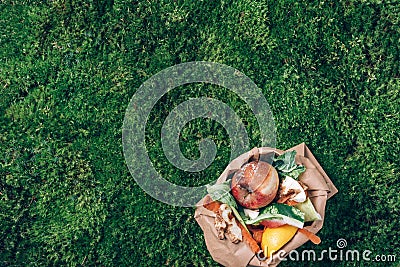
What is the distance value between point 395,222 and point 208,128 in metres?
1.14

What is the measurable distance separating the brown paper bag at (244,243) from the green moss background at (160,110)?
470 millimetres

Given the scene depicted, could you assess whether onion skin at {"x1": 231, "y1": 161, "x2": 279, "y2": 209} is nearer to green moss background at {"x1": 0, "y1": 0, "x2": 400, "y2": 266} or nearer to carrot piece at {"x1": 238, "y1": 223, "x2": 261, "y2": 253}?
carrot piece at {"x1": 238, "y1": 223, "x2": 261, "y2": 253}

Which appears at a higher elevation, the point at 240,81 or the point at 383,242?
the point at 240,81

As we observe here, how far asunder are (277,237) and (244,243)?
15cm

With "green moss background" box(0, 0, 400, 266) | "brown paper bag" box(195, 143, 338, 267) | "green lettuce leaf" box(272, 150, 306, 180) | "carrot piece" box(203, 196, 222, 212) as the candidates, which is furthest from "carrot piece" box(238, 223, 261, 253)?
"green moss background" box(0, 0, 400, 266)

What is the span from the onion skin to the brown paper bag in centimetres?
10

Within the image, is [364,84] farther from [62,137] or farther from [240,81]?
[62,137]

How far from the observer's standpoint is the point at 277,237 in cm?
224

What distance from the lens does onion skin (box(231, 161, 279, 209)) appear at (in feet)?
7.32

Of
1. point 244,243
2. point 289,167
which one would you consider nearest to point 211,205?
point 244,243

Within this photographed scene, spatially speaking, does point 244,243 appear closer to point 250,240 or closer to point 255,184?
point 250,240

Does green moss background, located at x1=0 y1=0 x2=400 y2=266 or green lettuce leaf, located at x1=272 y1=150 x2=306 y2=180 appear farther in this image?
green moss background, located at x1=0 y1=0 x2=400 y2=266

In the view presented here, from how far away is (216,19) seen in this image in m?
2.96

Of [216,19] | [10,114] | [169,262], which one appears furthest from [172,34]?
[169,262]
